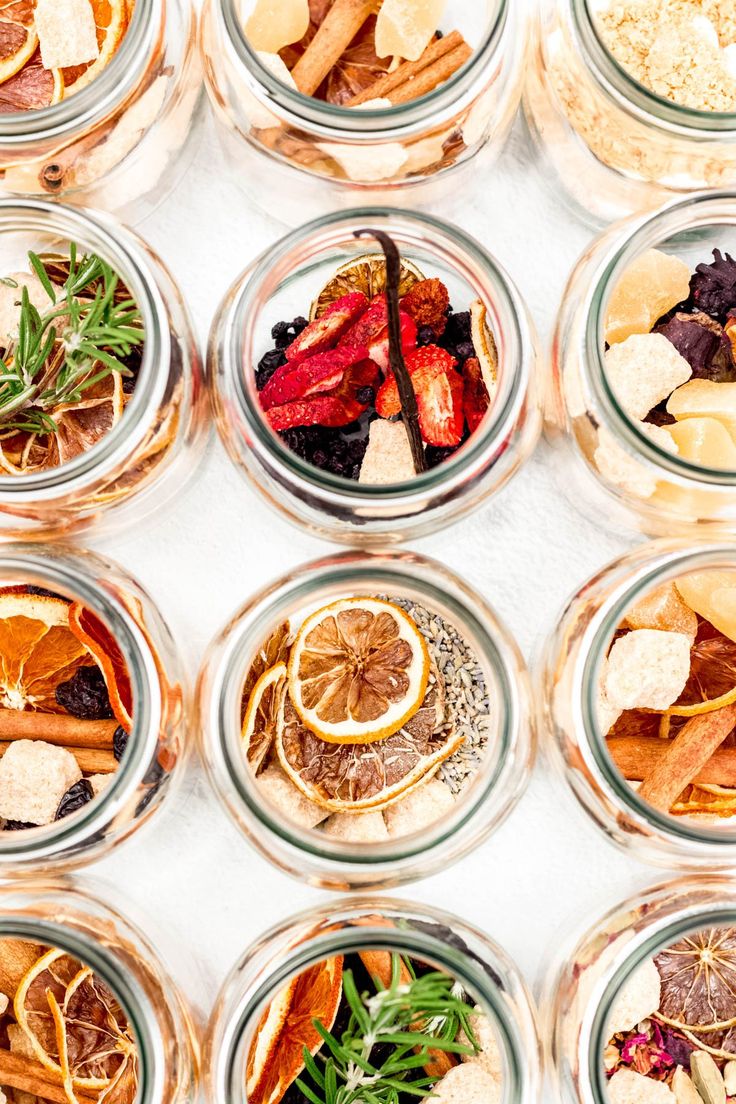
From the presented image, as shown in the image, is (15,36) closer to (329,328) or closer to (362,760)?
(329,328)

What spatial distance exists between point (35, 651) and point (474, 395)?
0.43 meters

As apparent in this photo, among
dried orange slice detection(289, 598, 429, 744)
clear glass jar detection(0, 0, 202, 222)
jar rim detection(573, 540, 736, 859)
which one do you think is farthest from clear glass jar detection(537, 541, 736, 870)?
clear glass jar detection(0, 0, 202, 222)

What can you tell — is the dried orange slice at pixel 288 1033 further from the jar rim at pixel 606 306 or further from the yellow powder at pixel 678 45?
the yellow powder at pixel 678 45

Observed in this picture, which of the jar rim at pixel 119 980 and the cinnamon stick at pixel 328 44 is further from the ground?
the cinnamon stick at pixel 328 44

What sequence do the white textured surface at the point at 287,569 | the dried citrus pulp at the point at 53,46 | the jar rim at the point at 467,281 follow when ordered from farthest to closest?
the white textured surface at the point at 287,569
the dried citrus pulp at the point at 53,46
the jar rim at the point at 467,281

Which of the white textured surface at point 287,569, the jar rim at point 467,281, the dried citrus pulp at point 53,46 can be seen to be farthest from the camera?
the white textured surface at point 287,569

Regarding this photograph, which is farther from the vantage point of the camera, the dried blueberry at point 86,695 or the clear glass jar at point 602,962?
the dried blueberry at point 86,695

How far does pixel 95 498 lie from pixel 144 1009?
40 cm

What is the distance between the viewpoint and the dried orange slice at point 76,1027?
91cm

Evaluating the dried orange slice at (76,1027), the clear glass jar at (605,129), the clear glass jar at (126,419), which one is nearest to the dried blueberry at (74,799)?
the dried orange slice at (76,1027)

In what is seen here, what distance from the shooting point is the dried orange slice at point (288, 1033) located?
0.90 meters

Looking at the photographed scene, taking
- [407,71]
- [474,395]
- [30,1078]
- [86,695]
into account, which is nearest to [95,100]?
[407,71]

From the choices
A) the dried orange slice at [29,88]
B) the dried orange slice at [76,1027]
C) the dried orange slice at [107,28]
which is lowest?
the dried orange slice at [76,1027]

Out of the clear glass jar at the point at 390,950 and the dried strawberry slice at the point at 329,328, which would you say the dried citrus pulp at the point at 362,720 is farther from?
the dried strawberry slice at the point at 329,328
